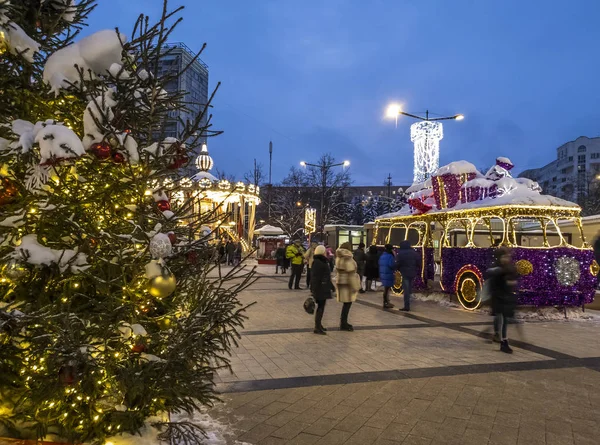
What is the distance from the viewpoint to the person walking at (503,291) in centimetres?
733

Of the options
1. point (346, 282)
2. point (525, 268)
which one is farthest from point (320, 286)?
point (525, 268)

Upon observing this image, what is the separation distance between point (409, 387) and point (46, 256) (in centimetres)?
425

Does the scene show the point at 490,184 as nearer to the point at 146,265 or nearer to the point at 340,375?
the point at 340,375

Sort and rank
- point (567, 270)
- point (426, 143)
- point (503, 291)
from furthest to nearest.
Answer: point (426, 143) < point (567, 270) < point (503, 291)

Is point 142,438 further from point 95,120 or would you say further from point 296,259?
point 296,259

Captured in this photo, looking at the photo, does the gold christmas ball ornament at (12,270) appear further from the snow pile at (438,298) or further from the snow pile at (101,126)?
the snow pile at (438,298)

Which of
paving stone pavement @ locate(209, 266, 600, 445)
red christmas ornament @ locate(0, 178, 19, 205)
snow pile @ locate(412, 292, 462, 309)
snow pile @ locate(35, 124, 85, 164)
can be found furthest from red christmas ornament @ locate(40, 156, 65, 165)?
snow pile @ locate(412, 292, 462, 309)

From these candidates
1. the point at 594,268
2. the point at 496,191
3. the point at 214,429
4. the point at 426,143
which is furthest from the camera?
the point at 426,143

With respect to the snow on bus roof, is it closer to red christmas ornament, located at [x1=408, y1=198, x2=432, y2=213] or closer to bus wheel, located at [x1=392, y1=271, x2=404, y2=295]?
red christmas ornament, located at [x1=408, y1=198, x2=432, y2=213]

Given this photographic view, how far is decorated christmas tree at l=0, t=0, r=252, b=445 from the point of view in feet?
9.19

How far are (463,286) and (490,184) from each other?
2.80 m

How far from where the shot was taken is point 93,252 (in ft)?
9.65

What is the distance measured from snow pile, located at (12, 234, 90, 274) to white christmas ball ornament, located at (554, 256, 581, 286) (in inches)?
413

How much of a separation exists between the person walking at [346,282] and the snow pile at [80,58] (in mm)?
6276
